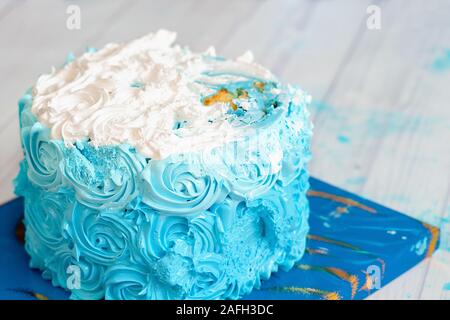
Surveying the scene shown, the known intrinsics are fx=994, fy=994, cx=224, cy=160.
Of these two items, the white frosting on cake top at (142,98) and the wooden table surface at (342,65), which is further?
the wooden table surface at (342,65)

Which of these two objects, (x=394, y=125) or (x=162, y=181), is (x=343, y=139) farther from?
(x=162, y=181)

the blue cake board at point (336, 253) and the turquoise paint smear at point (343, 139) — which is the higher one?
the turquoise paint smear at point (343, 139)

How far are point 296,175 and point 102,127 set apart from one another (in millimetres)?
522

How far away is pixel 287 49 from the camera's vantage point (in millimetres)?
4152

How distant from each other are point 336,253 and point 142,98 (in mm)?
701

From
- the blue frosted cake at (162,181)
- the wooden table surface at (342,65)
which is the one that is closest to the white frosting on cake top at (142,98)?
the blue frosted cake at (162,181)

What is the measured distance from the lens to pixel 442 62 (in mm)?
3990

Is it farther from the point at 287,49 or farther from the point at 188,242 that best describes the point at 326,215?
the point at 287,49

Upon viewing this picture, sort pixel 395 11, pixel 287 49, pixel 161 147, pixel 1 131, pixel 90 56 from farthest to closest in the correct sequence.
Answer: pixel 395 11
pixel 287 49
pixel 1 131
pixel 90 56
pixel 161 147

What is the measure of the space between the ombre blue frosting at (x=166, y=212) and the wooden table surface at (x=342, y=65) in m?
0.46

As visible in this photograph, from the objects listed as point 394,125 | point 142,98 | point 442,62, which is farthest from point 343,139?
point 142,98

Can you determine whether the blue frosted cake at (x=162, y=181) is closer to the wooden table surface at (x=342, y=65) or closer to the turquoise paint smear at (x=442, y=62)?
the wooden table surface at (x=342, y=65)

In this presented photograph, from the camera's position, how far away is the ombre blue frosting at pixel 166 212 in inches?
92.4
